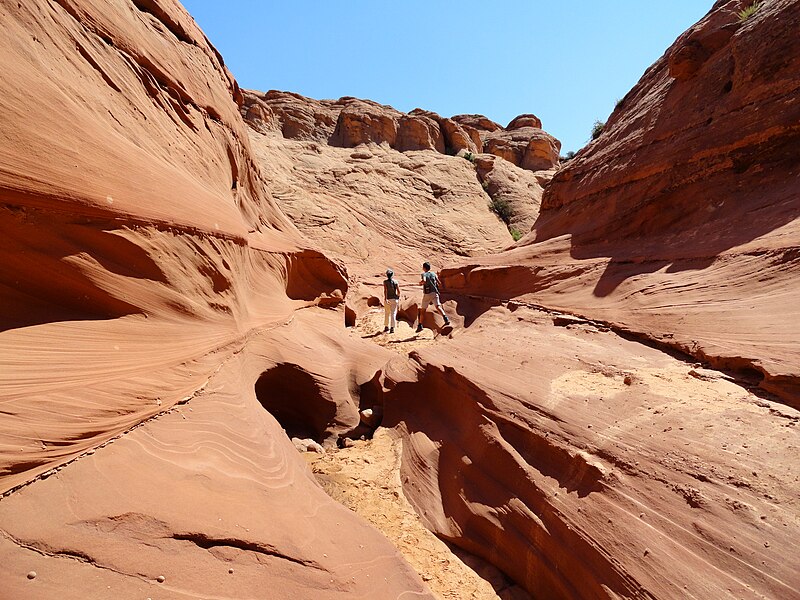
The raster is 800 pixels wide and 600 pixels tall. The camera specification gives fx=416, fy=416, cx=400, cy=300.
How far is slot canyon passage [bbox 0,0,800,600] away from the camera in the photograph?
2.03 meters

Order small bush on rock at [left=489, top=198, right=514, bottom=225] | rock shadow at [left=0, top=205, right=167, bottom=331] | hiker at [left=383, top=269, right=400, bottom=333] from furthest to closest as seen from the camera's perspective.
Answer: small bush on rock at [left=489, top=198, right=514, bottom=225] → hiker at [left=383, top=269, right=400, bottom=333] → rock shadow at [left=0, top=205, right=167, bottom=331]

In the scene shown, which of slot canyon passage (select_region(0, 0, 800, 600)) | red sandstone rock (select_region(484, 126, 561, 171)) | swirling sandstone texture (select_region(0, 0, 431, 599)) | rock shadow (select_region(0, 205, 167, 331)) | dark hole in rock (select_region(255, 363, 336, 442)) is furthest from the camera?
red sandstone rock (select_region(484, 126, 561, 171))

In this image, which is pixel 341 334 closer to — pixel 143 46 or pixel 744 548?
pixel 143 46

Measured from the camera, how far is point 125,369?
267 cm

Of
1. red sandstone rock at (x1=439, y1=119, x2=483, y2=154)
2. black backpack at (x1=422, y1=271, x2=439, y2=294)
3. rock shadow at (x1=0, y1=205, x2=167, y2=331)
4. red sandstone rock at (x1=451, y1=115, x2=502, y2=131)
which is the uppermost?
red sandstone rock at (x1=451, y1=115, x2=502, y2=131)

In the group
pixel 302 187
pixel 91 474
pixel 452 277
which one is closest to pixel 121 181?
pixel 91 474

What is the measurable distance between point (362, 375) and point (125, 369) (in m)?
3.45

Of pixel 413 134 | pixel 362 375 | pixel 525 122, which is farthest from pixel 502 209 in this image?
pixel 362 375

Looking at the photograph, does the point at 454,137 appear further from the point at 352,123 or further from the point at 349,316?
the point at 349,316

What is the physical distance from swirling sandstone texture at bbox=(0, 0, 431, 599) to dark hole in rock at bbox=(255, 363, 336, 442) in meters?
0.75

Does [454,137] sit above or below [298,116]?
above

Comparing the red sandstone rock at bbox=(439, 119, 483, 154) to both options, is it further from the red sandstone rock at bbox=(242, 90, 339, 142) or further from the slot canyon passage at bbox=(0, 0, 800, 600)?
the slot canyon passage at bbox=(0, 0, 800, 600)

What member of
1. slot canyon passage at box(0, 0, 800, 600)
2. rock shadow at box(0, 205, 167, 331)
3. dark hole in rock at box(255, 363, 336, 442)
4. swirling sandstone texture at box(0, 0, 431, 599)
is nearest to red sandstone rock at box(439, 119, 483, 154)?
slot canyon passage at box(0, 0, 800, 600)

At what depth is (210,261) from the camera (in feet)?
12.9
